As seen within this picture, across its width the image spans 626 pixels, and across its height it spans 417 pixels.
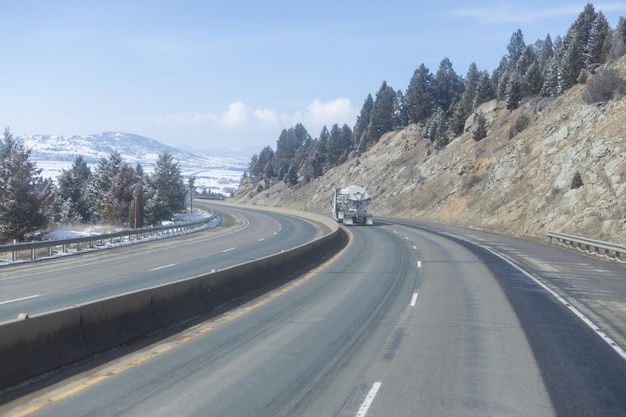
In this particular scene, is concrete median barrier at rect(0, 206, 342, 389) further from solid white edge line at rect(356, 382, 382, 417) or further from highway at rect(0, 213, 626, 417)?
solid white edge line at rect(356, 382, 382, 417)

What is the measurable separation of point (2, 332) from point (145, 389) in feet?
5.71

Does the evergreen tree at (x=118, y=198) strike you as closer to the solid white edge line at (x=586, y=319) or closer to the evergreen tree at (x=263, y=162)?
the solid white edge line at (x=586, y=319)

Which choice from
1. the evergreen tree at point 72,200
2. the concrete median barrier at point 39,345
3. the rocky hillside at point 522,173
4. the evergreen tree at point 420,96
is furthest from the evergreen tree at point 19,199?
the evergreen tree at point 420,96

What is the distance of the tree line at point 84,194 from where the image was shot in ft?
138

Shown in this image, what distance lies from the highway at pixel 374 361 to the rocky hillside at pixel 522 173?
2055cm

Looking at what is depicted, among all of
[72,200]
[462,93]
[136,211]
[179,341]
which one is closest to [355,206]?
[136,211]

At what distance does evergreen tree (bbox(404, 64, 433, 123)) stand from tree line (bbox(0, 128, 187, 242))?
50.1 metres

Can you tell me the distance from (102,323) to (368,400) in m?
4.46

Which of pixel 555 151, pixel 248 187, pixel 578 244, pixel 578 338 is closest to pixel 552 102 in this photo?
pixel 555 151

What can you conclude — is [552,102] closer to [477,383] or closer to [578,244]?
[578,244]

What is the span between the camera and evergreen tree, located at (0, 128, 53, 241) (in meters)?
41.8

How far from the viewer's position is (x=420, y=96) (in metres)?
107

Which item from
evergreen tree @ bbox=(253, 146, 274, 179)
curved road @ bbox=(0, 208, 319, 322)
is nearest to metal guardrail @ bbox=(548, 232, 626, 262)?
curved road @ bbox=(0, 208, 319, 322)

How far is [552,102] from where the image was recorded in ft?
206
